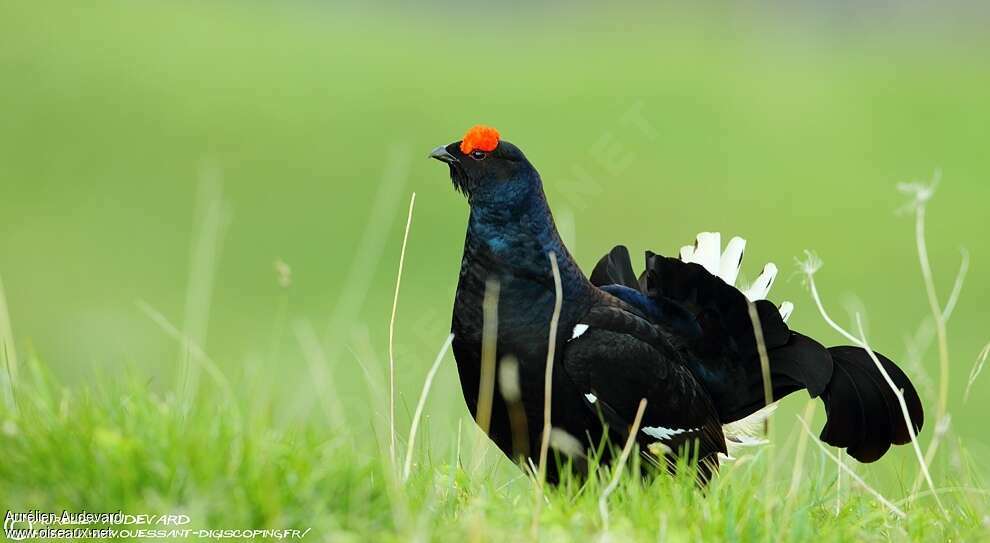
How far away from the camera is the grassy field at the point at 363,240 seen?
303cm

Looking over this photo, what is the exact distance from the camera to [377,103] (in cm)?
2258

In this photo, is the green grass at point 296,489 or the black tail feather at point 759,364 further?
the black tail feather at point 759,364

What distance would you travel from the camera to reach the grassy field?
3.03 m

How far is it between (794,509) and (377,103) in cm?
1974

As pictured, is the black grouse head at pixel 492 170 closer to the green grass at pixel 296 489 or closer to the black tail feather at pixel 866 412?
the green grass at pixel 296 489

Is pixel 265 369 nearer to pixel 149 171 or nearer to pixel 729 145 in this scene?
pixel 149 171

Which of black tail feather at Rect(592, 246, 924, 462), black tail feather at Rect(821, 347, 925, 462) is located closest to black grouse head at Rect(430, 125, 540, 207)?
black tail feather at Rect(592, 246, 924, 462)

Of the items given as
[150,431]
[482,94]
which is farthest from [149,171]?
[150,431]

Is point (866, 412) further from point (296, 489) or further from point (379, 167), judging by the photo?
point (379, 167)

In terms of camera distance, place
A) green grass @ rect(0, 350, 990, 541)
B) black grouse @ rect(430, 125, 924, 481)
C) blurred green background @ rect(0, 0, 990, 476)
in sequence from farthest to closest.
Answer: blurred green background @ rect(0, 0, 990, 476)
black grouse @ rect(430, 125, 924, 481)
green grass @ rect(0, 350, 990, 541)

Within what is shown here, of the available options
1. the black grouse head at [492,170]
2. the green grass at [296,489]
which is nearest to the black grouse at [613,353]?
the black grouse head at [492,170]

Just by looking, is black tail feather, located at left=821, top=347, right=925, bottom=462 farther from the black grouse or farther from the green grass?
the green grass

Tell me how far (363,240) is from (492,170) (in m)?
11.4

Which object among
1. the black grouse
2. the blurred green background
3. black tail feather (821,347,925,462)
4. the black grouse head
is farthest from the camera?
the blurred green background
